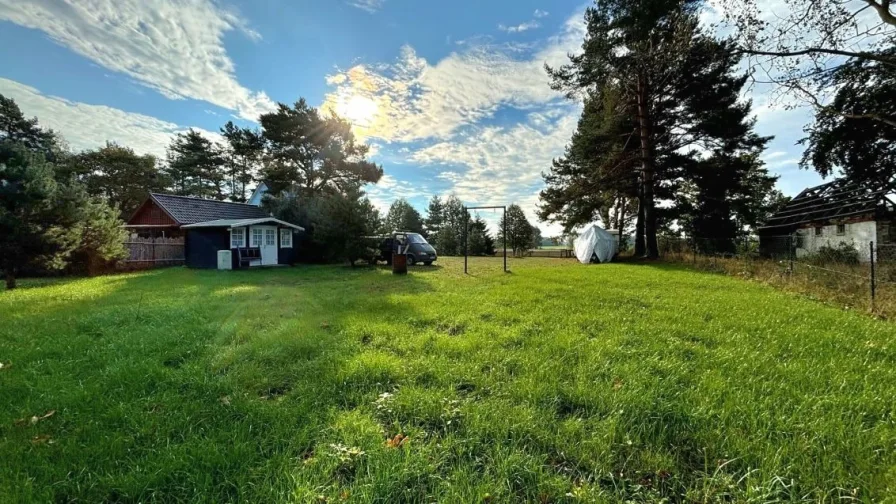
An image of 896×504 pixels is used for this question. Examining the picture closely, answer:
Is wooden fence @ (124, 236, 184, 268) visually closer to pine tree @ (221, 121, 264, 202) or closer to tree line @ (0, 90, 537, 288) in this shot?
tree line @ (0, 90, 537, 288)

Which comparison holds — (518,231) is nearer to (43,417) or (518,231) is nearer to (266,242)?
(266,242)

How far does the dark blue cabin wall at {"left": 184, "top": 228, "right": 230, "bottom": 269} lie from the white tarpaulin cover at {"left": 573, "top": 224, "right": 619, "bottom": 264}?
1725cm

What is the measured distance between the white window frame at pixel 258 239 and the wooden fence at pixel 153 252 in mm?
3987

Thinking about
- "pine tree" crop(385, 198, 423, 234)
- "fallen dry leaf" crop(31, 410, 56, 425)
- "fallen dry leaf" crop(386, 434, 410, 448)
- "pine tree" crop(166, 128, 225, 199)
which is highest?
"pine tree" crop(166, 128, 225, 199)

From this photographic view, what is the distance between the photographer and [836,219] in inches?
658

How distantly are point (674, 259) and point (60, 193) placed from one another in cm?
2180

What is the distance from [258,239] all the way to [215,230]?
1.71 m

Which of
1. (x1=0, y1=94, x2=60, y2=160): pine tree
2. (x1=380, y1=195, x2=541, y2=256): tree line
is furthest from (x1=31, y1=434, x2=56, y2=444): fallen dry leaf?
(x1=0, y1=94, x2=60, y2=160): pine tree

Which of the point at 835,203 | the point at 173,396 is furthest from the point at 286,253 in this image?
the point at 835,203

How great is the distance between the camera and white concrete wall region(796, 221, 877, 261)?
596 inches

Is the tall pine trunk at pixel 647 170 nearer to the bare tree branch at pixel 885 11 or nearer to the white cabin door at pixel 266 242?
the bare tree branch at pixel 885 11

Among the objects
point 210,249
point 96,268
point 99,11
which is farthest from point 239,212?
point 99,11

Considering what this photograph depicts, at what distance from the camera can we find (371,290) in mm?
8320

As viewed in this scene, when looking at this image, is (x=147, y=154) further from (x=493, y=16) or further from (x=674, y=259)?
(x=674, y=259)
